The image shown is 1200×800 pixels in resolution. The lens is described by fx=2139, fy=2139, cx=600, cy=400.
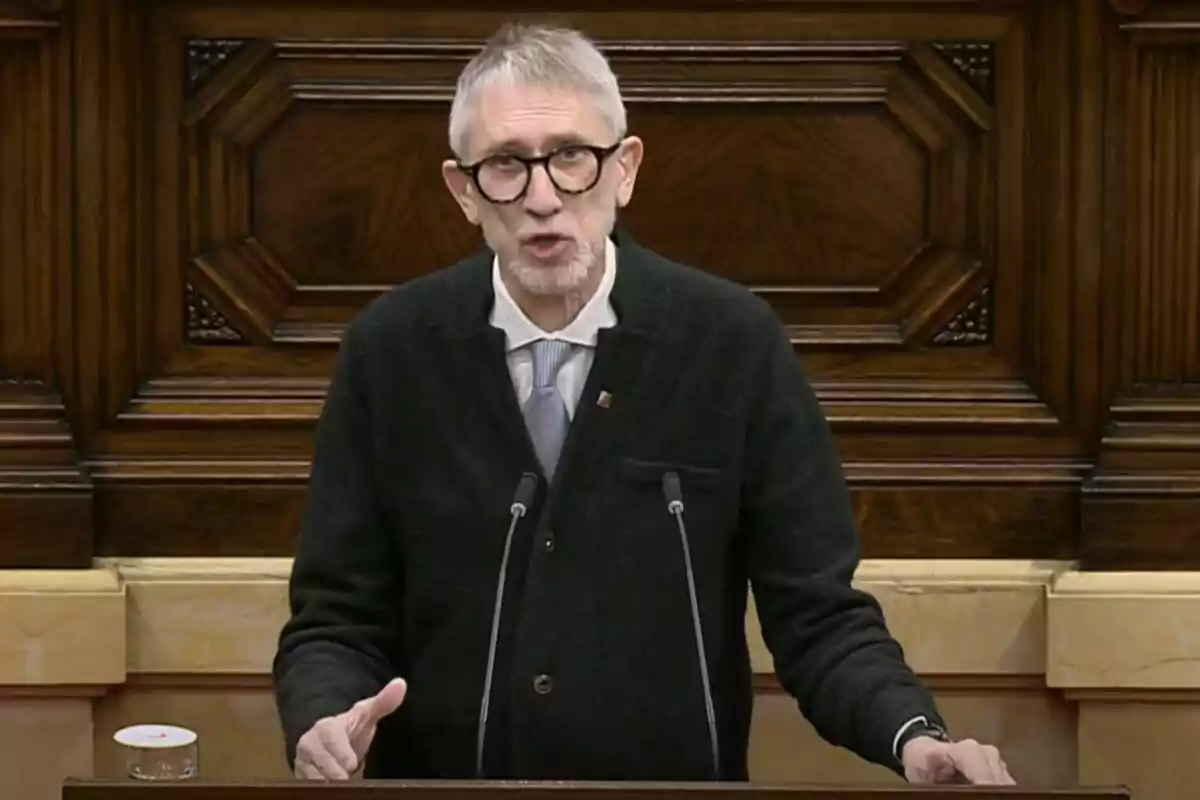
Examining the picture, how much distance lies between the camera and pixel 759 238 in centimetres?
340

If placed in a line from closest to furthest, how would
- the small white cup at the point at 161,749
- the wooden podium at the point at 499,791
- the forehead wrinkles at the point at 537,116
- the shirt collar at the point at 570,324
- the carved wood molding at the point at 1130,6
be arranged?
the wooden podium at the point at 499,791 → the forehead wrinkles at the point at 537,116 → the shirt collar at the point at 570,324 → the small white cup at the point at 161,749 → the carved wood molding at the point at 1130,6

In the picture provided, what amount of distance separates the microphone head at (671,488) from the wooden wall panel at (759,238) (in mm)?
1070

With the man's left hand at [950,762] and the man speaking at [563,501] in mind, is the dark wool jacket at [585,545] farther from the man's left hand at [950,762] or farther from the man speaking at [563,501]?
the man's left hand at [950,762]

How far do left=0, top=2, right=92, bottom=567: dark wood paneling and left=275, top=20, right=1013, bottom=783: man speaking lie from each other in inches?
40.4

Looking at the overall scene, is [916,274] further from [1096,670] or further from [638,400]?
[638,400]

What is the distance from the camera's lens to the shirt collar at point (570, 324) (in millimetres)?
2389

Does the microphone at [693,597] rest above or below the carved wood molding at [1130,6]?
below

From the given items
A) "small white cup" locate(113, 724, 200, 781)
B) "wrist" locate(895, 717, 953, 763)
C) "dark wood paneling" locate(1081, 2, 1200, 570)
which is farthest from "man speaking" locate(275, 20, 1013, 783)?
"dark wood paneling" locate(1081, 2, 1200, 570)

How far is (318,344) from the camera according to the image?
3.38 meters

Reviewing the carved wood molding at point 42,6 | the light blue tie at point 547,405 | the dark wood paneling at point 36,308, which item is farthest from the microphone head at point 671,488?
the carved wood molding at point 42,6

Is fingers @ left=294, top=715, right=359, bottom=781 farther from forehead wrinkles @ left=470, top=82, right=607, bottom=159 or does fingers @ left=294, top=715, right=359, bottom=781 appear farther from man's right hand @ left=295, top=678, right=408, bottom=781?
forehead wrinkles @ left=470, top=82, right=607, bottom=159

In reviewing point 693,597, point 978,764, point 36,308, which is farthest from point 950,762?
point 36,308

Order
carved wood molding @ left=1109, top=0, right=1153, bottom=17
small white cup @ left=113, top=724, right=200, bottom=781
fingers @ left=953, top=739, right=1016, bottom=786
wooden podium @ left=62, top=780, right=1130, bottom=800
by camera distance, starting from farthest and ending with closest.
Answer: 1. carved wood molding @ left=1109, top=0, right=1153, bottom=17
2. small white cup @ left=113, top=724, right=200, bottom=781
3. fingers @ left=953, top=739, right=1016, bottom=786
4. wooden podium @ left=62, top=780, right=1130, bottom=800

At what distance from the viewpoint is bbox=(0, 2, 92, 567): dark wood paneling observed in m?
3.30
